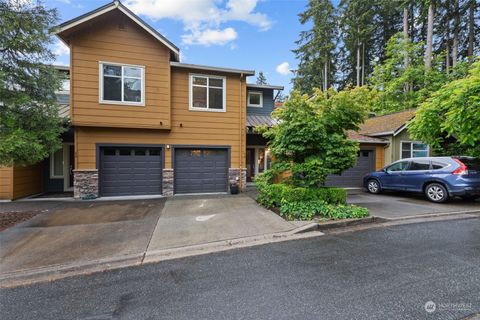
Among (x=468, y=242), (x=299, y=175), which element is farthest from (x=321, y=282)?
(x=299, y=175)

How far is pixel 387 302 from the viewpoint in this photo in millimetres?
2584

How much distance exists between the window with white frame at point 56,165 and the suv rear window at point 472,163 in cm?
1636

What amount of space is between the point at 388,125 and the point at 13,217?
1679 centimetres

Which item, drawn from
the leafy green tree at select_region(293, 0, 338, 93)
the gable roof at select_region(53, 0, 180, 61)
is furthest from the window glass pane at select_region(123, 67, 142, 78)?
the leafy green tree at select_region(293, 0, 338, 93)

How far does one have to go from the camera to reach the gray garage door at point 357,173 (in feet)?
38.1

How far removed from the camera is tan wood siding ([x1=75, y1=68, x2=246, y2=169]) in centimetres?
865

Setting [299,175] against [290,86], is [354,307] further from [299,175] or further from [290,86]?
[290,86]

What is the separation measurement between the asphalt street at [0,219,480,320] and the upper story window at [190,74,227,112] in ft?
23.7

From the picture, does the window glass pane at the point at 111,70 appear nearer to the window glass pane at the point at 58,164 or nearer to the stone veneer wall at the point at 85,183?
the stone veneer wall at the point at 85,183

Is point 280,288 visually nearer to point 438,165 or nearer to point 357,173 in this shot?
point 438,165

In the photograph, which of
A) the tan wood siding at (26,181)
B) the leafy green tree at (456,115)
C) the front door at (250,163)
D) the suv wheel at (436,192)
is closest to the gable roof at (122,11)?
the tan wood siding at (26,181)

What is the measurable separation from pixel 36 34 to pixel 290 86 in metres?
27.4

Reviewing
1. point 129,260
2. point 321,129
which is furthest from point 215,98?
point 129,260

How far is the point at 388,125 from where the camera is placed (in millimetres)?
12773
